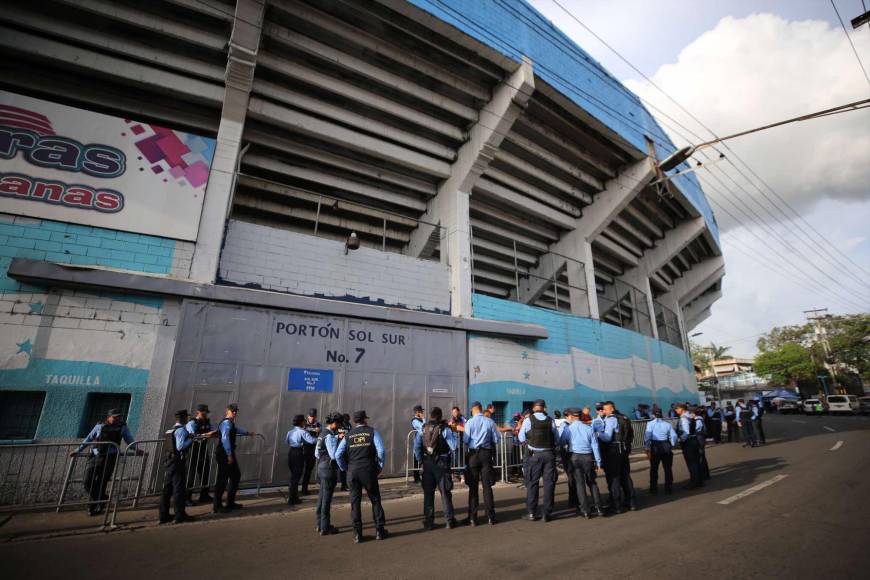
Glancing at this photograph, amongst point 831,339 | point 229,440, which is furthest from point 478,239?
point 831,339

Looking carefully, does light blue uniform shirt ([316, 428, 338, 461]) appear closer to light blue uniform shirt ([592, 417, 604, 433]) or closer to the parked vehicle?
light blue uniform shirt ([592, 417, 604, 433])

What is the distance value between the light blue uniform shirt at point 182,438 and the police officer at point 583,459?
6404 millimetres

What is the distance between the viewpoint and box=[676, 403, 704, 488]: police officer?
810 cm

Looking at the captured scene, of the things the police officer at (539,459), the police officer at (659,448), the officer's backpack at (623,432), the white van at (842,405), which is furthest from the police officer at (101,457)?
the white van at (842,405)

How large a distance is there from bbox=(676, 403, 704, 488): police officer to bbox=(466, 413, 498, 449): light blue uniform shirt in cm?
469

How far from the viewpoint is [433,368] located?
11.8 meters

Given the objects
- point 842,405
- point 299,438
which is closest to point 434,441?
point 299,438

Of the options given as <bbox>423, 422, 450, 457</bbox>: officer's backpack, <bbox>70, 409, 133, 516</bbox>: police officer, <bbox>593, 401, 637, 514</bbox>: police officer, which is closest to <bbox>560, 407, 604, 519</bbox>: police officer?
<bbox>593, 401, 637, 514</bbox>: police officer

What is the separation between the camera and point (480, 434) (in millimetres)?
6352

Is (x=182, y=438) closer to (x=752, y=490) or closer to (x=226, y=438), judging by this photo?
(x=226, y=438)

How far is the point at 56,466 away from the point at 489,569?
8.20 meters

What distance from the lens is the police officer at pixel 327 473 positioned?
18.4 ft

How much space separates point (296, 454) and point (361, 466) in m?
3.03

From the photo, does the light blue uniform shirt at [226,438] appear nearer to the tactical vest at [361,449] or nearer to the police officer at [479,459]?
the tactical vest at [361,449]
